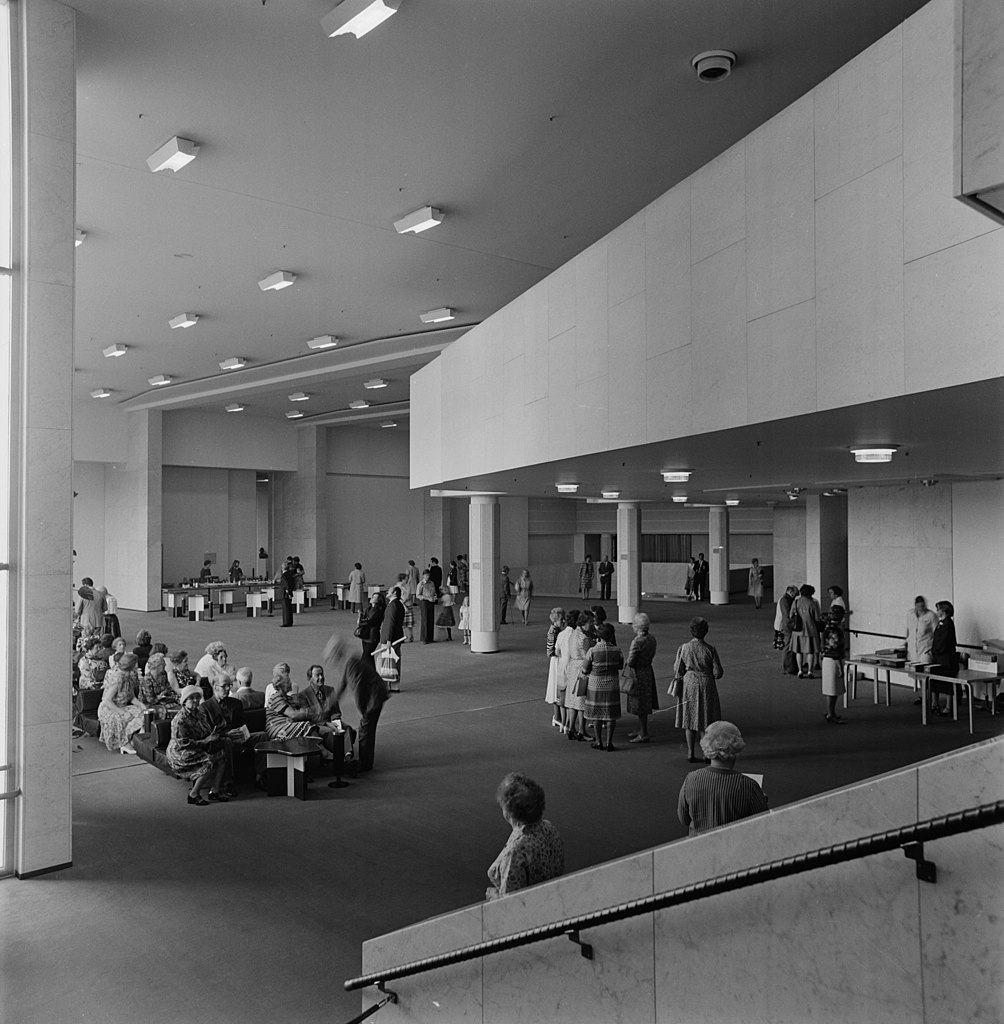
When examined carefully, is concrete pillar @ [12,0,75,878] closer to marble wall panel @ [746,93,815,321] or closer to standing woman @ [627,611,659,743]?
marble wall panel @ [746,93,815,321]

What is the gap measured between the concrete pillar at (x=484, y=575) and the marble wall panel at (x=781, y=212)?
13.1 m

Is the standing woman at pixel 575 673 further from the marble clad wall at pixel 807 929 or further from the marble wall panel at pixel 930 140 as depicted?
the marble clad wall at pixel 807 929

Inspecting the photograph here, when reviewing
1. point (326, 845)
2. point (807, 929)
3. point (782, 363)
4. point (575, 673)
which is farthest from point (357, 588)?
point (807, 929)

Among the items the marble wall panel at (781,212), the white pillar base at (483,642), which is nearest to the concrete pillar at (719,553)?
the white pillar base at (483,642)

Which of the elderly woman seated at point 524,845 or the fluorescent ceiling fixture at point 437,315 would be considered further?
the fluorescent ceiling fixture at point 437,315

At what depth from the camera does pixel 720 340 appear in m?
6.06

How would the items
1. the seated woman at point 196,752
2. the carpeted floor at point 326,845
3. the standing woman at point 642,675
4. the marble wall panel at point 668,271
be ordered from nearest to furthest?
1. the carpeted floor at point 326,845
2. the marble wall panel at point 668,271
3. the seated woman at point 196,752
4. the standing woman at point 642,675

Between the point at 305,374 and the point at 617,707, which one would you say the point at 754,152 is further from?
the point at 305,374

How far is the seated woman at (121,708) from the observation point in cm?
1066

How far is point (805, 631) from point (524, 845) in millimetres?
11820

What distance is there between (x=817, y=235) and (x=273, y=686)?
23.9 ft

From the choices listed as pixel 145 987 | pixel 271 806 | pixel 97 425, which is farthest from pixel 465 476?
pixel 97 425

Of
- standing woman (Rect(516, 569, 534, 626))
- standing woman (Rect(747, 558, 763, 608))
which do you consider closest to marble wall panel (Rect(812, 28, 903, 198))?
standing woman (Rect(516, 569, 534, 626))

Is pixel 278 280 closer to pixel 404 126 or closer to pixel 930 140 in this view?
pixel 404 126
